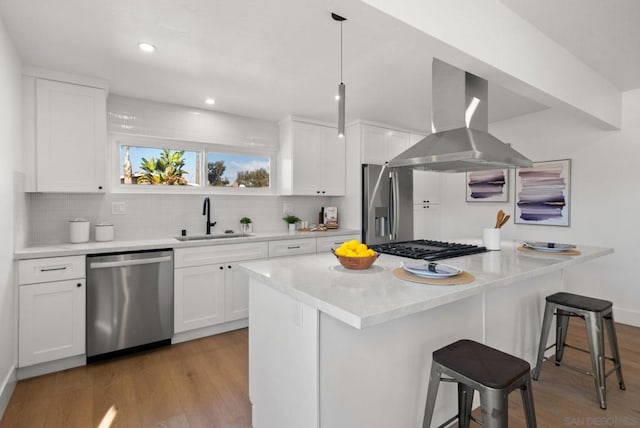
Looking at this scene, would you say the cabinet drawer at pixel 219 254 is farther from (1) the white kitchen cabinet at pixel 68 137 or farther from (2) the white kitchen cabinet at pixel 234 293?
(1) the white kitchen cabinet at pixel 68 137

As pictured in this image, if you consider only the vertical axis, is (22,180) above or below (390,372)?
above

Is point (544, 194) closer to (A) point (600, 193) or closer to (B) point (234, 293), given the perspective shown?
(A) point (600, 193)

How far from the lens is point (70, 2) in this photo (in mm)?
1727

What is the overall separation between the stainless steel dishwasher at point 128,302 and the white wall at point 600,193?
163 inches

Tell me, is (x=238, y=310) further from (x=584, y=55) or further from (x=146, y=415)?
(x=584, y=55)

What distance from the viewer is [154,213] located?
3.37 m

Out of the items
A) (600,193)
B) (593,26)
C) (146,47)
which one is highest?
(593,26)

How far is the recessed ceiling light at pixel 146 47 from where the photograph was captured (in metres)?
2.15

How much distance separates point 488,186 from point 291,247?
2.91 m

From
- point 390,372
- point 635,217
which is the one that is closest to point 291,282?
point 390,372

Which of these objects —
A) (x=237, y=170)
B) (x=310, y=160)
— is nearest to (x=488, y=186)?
(x=310, y=160)

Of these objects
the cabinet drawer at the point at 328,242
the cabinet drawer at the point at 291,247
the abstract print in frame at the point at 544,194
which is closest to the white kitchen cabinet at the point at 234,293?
the cabinet drawer at the point at 291,247

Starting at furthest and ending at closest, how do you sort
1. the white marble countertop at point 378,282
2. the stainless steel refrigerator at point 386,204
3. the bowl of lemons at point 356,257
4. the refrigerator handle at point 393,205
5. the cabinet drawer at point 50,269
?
the refrigerator handle at point 393,205, the stainless steel refrigerator at point 386,204, the cabinet drawer at point 50,269, the bowl of lemons at point 356,257, the white marble countertop at point 378,282

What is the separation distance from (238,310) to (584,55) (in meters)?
3.76
